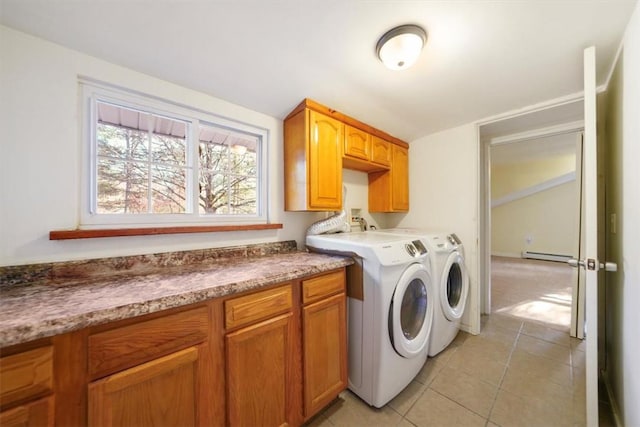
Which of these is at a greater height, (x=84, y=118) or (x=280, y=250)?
(x=84, y=118)

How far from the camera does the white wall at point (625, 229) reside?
94cm

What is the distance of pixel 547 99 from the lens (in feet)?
5.71

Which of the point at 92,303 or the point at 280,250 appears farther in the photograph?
the point at 280,250

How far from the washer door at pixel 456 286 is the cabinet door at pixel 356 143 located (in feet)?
3.76

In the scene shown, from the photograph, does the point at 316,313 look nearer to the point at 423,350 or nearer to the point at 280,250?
the point at 280,250

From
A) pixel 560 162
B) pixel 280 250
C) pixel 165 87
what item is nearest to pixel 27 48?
pixel 165 87

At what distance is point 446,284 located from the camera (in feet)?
5.98

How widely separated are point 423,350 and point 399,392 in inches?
12.5

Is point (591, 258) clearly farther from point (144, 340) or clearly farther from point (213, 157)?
point (213, 157)

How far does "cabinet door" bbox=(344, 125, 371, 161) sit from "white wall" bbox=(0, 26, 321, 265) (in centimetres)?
141

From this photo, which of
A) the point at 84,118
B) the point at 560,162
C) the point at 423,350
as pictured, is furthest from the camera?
the point at 560,162

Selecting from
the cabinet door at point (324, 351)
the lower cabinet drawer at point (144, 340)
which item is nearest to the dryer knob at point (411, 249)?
the cabinet door at point (324, 351)

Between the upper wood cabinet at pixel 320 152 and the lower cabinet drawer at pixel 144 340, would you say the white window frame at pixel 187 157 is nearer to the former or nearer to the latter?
the upper wood cabinet at pixel 320 152

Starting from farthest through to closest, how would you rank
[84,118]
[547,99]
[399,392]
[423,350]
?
[547,99]
[423,350]
[399,392]
[84,118]
